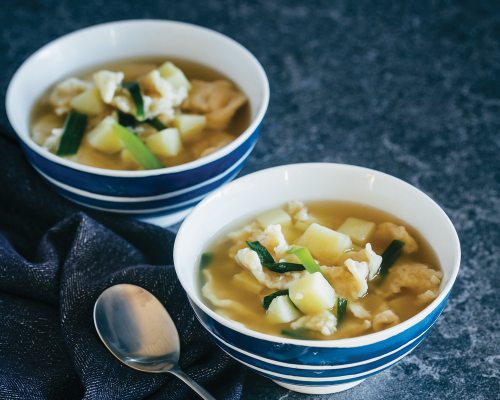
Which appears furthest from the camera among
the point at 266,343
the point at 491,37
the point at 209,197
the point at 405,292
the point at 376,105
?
the point at 491,37

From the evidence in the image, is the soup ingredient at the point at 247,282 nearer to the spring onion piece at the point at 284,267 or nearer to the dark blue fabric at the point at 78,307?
the spring onion piece at the point at 284,267

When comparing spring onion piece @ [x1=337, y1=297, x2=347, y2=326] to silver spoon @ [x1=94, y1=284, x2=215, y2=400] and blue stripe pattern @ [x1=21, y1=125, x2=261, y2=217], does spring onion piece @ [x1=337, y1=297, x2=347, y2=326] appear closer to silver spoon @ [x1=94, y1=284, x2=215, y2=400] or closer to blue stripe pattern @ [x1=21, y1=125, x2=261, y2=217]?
silver spoon @ [x1=94, y1=284, x2=215, y2=400]

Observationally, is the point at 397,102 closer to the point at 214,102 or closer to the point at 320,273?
the point at 214,102

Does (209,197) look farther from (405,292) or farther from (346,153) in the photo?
(346,153)

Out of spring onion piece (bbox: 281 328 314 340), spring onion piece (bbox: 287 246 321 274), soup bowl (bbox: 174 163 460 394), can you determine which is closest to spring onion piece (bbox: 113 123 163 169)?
soup bowl (bbox: 174 163 460 394)

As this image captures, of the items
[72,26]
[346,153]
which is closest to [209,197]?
[346,153]

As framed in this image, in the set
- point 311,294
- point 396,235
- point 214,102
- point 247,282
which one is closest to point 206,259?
point 247,282
